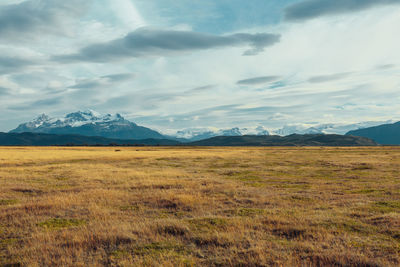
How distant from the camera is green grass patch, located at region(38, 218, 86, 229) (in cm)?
1438

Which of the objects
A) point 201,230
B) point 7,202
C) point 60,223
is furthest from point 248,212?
point 7,202

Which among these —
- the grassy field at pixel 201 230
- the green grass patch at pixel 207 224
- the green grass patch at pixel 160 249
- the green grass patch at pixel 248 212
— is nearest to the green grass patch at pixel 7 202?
the grassy field at pixel 201 230

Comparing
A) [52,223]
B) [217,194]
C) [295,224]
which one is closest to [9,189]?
[52,223]

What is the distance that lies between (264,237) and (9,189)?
24134 millimetres

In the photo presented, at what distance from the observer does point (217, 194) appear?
2323cm

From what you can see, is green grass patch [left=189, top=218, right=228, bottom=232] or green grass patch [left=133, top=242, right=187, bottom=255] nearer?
green grass patch [left=133, top=242, right=187, bottom=255]

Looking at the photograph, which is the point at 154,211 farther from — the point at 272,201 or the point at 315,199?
the point at 315,199

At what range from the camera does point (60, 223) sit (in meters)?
15.0

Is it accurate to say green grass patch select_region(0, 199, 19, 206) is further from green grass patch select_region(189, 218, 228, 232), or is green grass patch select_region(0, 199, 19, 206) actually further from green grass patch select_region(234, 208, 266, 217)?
green grass patch select_region(234, 208, 266, 217)

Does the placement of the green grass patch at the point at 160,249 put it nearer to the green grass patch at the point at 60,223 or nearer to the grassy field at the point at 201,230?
the grassy field at the point at 201,230

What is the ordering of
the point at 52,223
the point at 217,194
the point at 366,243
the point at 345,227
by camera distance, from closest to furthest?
the point at 366,243, the point at 345,227, the point at 52,223, the point at 217,194

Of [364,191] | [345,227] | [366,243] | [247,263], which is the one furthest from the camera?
[364,191]

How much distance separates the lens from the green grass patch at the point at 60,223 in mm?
14376

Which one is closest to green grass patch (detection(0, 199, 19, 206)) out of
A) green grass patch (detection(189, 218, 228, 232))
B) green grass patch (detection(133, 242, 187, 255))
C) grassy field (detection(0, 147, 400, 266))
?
grassy field (detection(0, 147, 400, 266))
